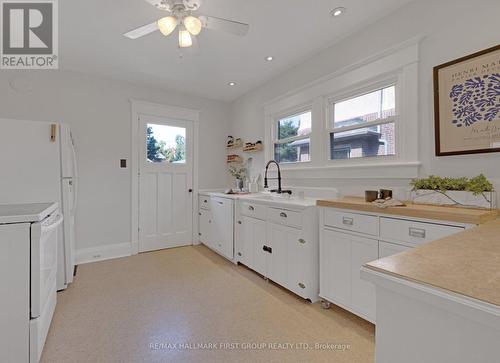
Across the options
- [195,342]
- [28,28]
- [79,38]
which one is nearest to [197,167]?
[79,38]

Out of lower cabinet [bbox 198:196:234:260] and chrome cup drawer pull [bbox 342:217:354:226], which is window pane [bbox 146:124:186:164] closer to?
lower cabinet [bbox 198:196:234:260]

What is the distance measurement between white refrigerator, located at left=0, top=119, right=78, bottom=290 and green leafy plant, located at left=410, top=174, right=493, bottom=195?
10.3ft

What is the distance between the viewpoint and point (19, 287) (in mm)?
1398

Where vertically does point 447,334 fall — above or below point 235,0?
below

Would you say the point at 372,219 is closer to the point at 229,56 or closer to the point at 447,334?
the point at 447,334

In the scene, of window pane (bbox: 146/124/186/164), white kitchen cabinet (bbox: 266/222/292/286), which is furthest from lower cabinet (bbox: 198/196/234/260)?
window pane (bbox: 146/124/186/164)

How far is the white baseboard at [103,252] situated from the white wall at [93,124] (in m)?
0.06

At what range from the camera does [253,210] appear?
2.79 meters

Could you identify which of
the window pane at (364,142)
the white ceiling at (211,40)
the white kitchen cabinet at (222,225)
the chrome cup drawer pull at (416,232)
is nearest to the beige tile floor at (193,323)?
the white kitchen cabinet at (222,225)

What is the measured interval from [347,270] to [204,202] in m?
2.52

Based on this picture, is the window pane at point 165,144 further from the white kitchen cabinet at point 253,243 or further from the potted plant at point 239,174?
the white kitchen cabinet at point 253,243

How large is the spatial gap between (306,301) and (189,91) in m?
3.38

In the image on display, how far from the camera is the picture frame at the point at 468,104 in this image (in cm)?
159

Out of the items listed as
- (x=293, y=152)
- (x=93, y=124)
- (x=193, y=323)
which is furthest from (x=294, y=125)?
(x=93, y=124)
